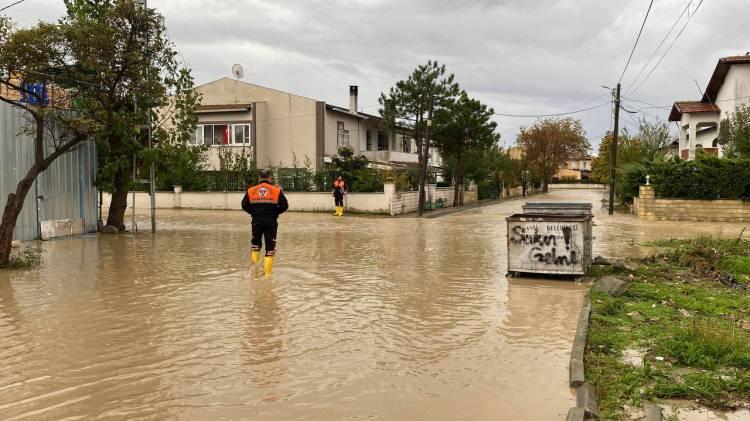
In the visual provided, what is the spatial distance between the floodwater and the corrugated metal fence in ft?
12.0

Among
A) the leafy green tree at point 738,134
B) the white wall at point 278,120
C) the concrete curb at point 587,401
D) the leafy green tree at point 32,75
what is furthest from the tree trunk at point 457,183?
the concrete curb at point 587,401

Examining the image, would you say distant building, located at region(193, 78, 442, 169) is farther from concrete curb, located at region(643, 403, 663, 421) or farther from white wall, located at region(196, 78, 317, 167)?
concrete curb, located at region(643, 403, 663, 421)

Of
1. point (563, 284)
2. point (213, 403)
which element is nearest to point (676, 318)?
point (563, 284)

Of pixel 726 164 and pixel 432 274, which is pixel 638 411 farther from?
pixel 726 164

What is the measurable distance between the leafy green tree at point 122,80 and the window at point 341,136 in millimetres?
20666

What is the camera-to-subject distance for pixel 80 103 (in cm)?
1641

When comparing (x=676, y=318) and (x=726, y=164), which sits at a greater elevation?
(x=726, y=164)

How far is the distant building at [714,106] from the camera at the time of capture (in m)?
33.6

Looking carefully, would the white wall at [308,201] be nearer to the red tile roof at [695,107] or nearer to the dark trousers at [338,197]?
the dark trousers at [338,197]

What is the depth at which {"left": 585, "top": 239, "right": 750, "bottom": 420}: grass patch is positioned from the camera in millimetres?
4844

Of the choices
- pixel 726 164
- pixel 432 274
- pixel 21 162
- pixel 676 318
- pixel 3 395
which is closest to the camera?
pixel 3 395

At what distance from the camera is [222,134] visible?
39344 mm

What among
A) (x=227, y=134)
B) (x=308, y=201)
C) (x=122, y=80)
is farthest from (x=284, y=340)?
(x=227, y=134)

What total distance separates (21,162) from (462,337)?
1294 centimetres
